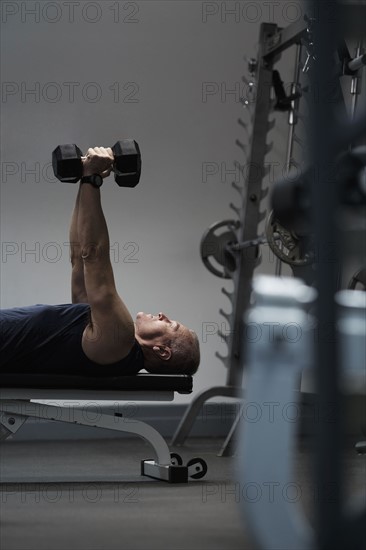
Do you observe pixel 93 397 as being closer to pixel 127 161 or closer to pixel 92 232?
pixel 92 232

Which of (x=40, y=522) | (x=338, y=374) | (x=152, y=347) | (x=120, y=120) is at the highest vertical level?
(x=120, y=120)

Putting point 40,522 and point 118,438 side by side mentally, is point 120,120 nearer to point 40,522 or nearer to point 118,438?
point 118,438

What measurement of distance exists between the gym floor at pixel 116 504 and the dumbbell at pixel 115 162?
3.49ft

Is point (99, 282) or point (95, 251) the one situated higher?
point (95, 251)

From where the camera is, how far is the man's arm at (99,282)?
9.65 ft

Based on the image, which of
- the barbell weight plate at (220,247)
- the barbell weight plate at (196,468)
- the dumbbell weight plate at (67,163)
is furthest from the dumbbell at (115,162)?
the barbell weight plate at (220,247)

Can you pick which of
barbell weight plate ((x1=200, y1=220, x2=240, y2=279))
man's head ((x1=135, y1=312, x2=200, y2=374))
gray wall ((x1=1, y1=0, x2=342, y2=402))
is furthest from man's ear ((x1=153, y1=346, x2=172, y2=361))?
gray wall ((x1=1, y1=0, x2=342, y2=402))

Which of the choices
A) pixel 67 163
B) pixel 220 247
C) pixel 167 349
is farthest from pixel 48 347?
pixel 220 247

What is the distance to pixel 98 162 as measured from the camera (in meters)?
3.07

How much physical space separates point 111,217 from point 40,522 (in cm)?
286

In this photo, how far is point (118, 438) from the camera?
16.2ft

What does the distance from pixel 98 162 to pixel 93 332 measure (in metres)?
0.58

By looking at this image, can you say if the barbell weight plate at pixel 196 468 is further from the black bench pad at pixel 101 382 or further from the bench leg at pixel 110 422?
the black bench pad at pixel 101 382

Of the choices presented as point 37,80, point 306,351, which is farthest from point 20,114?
point 306,351
